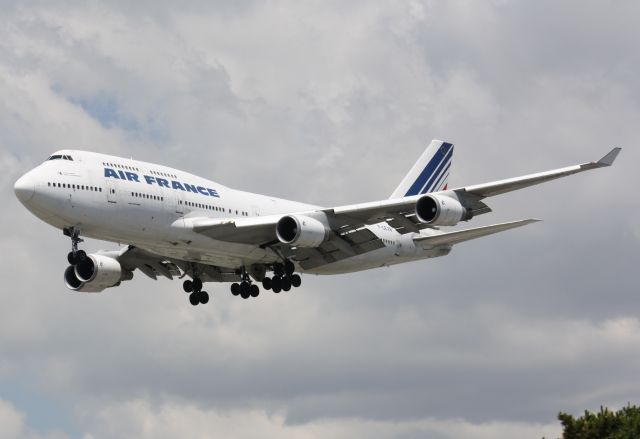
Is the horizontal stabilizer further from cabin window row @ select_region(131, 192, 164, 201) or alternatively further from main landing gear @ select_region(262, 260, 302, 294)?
cabin window row @ select_region(131, 192, 164, 201)

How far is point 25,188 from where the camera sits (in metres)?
57.8

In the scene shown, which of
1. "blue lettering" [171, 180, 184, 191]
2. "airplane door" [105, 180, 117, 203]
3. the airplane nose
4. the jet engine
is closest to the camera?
the airplane nose

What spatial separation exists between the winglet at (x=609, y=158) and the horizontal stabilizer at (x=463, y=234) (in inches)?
245

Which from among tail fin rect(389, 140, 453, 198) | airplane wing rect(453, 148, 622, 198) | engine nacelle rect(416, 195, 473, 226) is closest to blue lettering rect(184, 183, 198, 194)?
engine nacelle rect(416, 195, 473, 226)

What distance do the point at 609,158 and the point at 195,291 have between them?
2482cm

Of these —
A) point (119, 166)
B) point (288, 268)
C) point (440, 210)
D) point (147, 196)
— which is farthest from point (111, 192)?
point (440, 210)

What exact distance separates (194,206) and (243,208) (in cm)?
394

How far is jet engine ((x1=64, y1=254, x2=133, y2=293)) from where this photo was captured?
6925 cm

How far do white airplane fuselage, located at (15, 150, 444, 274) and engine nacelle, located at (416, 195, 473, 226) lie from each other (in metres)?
8.58

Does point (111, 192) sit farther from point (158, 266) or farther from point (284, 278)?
point (158, 266)

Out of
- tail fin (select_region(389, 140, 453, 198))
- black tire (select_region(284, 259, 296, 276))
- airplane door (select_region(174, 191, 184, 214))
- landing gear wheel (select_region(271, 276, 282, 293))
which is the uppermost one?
tail fin (select_region(389, 140, 453, 198))

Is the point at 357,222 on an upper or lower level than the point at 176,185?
lower

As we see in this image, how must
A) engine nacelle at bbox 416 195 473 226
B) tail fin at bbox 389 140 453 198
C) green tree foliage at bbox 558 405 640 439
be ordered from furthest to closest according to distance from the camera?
tail fin at bbox 389 140 453 198
engine nacelle at bbox 416 195 473 226
green tree foliage at bbox 558 405 640 439

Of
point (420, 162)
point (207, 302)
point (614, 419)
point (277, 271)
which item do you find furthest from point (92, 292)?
Result: point (614, 419)
